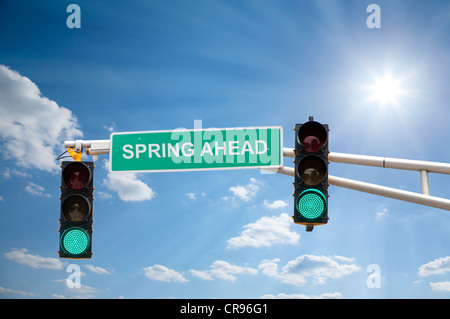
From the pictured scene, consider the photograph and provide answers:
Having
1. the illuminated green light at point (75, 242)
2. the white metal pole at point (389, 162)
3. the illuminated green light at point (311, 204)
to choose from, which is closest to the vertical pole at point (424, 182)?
the white metal pole at point (389, 162)

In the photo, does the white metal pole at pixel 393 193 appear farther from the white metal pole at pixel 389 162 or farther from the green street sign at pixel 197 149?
the green street sign at pixel 197 149

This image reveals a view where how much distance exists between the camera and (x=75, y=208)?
708cm

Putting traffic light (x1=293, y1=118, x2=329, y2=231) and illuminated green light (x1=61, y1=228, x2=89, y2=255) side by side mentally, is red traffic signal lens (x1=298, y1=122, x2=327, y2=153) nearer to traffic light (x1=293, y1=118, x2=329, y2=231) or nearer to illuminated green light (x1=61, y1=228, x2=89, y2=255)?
traffic light (x1=293, y1=118, x2=329, y2=231)

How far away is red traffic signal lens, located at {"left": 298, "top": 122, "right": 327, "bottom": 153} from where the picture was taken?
6398 millimetres

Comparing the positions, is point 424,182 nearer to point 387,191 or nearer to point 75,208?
point 387,191

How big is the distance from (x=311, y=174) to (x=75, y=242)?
368 cm

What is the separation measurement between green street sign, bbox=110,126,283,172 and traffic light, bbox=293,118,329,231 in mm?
882

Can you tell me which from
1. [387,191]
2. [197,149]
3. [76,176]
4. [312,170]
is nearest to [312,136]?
[312,170]

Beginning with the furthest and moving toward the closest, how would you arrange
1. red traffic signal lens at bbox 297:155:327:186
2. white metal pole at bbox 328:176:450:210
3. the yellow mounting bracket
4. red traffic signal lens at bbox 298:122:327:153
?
the yellow mounting bracket
white metal pole at bbox 328:176:450:210
red traffic signal lens at bbox 298:122:327:153
red traffic signal lens at bbox 297:155:327:186

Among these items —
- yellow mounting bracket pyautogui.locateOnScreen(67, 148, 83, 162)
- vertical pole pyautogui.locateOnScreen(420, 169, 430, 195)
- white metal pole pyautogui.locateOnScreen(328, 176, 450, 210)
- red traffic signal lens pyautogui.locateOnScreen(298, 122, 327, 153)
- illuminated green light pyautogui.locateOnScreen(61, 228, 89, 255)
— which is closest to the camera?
red traffic signal lens pyautogui.locateOnScreen(298, 122, 327, 153)

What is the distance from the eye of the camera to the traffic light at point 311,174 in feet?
20.3

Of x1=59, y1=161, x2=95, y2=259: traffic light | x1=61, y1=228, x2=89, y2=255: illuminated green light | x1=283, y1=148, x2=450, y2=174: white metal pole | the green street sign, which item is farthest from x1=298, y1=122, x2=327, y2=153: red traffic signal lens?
x1=61, y1=228, x2=89, y2=255: illuminated green light
